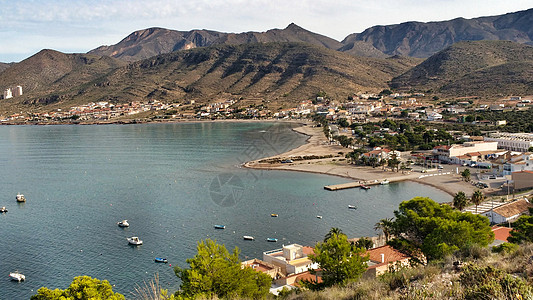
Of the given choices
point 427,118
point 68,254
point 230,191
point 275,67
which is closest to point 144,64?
point 275,67

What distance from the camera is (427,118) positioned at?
70938 mm

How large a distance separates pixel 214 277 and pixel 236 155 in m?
38.5

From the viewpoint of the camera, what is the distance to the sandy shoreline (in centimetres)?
3256

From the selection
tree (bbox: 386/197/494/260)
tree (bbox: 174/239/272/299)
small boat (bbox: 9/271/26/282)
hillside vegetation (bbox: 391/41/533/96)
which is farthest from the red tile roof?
hillside vegetation (bbox: 391/41/533/96)

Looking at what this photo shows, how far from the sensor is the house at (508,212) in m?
20.8

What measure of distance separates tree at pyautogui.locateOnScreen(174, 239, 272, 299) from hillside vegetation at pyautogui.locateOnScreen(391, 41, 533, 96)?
8527 cm

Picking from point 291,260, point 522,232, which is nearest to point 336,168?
point 291,260

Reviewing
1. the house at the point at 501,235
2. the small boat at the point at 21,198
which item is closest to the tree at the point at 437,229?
the house at the point at 501,235

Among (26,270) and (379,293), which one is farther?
(26,270)

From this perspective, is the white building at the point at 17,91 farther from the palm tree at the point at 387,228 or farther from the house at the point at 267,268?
the house at the point at 267,268

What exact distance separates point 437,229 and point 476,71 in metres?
99.3

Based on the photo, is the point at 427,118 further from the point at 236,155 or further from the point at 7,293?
the point at 7,293

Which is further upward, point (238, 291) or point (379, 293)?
point (379, 293)

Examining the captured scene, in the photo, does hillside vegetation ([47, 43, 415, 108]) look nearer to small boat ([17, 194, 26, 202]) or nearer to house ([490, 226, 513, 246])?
small boat ([17, 194, 26, 202])
